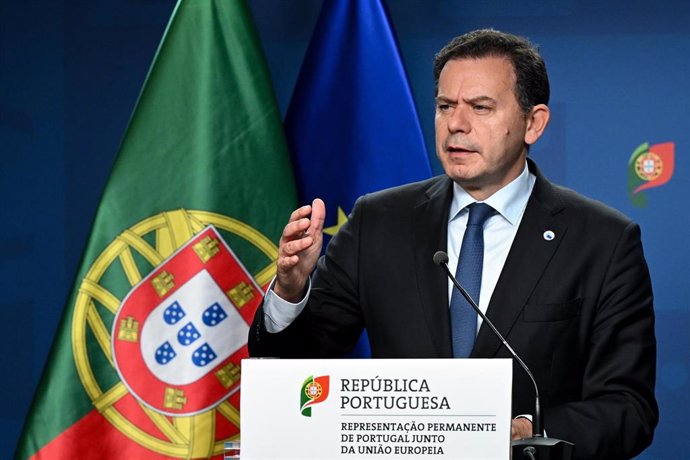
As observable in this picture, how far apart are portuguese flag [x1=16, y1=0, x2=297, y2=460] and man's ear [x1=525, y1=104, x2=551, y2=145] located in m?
1.02

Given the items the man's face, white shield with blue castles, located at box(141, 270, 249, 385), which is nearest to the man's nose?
the man's face

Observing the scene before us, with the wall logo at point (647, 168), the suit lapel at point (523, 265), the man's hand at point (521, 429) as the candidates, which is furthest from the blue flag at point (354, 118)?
the man's hand at point (521, 429)

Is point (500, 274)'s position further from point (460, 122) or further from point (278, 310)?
point (278, 310)

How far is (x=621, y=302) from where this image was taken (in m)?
2.33

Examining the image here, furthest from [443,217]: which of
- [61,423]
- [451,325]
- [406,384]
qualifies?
[61,423]

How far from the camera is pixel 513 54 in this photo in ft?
8.09

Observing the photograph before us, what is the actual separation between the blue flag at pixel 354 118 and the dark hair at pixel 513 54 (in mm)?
930

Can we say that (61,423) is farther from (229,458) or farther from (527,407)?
(527,407)

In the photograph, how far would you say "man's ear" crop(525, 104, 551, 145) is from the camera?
2.53 meters

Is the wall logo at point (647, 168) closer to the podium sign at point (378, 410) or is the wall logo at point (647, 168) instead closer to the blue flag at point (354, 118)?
the blue flag at point (354, 118)

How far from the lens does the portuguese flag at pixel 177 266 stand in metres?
3.24

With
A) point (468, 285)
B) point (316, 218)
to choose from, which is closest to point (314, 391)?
point (316, 218)

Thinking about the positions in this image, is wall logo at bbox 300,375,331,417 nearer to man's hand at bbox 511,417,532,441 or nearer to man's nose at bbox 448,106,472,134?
man's hand at bbox 511,417,532,441

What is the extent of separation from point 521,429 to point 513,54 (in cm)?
98
